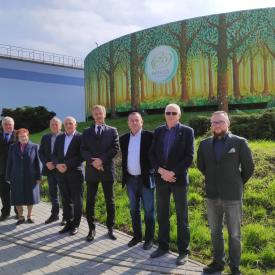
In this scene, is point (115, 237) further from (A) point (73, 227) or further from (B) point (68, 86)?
(B) point (68, 86)

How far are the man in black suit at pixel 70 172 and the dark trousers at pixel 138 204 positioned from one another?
105 centimetres

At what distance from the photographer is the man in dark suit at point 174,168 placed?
19.1 feet

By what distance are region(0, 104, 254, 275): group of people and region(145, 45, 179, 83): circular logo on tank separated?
13.7 metres

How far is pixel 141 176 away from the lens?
6.43 metres

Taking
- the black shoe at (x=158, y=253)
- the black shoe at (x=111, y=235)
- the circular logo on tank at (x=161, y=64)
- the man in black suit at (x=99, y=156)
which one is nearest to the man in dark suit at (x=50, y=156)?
the man in black suit at (x=99, y=156)

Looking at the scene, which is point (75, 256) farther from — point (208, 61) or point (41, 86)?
point (41, 86)

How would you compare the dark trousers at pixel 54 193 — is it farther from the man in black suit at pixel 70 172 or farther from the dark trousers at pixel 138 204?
the dark trousers at pixel 138 204

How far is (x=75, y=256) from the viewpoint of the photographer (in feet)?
20.1

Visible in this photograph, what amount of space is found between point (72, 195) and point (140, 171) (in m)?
1.42

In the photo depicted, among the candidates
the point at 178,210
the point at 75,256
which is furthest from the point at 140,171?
the point at 75,256

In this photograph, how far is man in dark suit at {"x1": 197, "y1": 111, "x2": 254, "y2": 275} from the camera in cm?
516

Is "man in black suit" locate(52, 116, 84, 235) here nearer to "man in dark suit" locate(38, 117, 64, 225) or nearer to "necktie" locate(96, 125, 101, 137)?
"man in dark suit" locate(38, 117, 64, 225)

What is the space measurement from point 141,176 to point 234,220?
5.46ft

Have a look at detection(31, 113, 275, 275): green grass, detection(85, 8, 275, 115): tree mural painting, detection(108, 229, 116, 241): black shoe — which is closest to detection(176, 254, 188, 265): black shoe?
detection(31, 113, 275, 275): green grass
